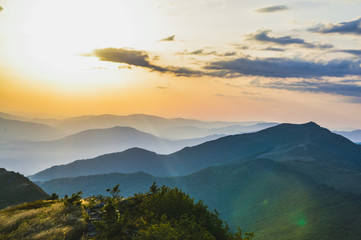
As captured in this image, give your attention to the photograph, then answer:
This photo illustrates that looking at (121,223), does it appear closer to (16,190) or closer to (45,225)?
(45,225)

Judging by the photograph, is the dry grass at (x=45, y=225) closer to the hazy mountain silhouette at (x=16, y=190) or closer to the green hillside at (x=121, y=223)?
the green hillside at (x=121, y=223)

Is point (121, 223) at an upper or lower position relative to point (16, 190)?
upper

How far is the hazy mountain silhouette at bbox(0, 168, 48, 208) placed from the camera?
85.1 meters

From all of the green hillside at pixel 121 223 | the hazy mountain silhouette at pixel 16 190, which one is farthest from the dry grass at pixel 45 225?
the hazy mountain silhouette at pixel 16 190

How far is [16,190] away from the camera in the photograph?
91750 mm

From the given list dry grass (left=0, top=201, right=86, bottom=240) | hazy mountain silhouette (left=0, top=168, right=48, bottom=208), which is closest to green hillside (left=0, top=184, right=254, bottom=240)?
dry grass (left=0, top=201, right=86, bottom=240)

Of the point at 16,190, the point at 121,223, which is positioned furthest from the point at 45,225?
the point at 16,190

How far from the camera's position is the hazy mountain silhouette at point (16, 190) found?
8506 centimetres

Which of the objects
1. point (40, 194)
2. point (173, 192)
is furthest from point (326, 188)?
point (173, 192)

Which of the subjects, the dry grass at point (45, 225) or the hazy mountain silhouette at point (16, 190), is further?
the hazy mountain silhouette at point (16, 190)

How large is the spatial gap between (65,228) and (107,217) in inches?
86.3

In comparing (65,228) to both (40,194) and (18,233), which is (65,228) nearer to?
(18,233)

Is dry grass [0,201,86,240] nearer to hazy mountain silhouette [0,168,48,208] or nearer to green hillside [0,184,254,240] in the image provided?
green hillside [0,184,254,240]

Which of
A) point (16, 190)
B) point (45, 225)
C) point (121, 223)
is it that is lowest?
point (16, 190)
